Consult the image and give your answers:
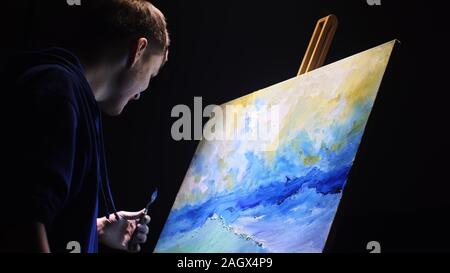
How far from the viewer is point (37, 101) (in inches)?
30.0

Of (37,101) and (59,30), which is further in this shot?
(59,30)

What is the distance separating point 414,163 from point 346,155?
1.56 ft

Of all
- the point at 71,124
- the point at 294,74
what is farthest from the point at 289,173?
the point at 294,74

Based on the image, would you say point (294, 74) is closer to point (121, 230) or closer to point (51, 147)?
point (121, 230)

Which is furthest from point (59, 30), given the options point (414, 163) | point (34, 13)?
point (414, 163)

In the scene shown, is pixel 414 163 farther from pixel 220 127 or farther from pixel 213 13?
pixel 213 13

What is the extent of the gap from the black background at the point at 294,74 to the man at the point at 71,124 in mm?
491

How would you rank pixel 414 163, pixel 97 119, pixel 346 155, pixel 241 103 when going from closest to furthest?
pixel 346 155
pixel 97 119
pixel 414 163
pixel 241 103

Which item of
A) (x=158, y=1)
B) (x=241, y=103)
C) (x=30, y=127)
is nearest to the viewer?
(x=30, y=127)

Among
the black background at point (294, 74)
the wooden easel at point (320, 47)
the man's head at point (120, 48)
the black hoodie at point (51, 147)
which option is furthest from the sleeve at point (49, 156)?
the wooden easel at point (320, 47)

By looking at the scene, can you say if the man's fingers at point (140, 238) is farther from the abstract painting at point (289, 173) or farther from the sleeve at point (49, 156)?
the sleeve at point (49, 156)

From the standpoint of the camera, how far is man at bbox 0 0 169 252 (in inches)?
27.4

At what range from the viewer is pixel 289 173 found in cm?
104

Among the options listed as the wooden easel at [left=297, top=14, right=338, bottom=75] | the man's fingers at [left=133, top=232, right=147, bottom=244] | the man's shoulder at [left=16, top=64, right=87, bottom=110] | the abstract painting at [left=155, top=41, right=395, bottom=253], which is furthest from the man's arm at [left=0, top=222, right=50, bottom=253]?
the wooden easel at [left=297, top=14, right=338, bottom=75]
